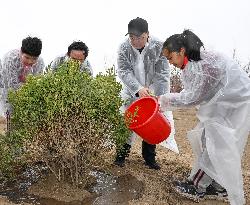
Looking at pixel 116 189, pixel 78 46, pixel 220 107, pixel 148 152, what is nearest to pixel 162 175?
pixel 148 152

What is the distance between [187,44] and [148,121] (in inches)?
32.3

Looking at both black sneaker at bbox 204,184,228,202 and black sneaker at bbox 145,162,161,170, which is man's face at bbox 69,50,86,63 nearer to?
black sneaker at bbox 145,162,161,170

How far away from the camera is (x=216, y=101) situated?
4.56 m

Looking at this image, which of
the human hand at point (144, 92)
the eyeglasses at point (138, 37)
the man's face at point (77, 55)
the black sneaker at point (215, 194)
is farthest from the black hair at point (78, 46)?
the black sneaker at point (215, 194)

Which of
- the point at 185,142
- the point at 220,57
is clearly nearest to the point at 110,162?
the point at 220,57

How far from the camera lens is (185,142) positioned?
28.0 feet

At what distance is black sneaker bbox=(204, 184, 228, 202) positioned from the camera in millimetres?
4832

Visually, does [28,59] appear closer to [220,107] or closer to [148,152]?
[148,152]

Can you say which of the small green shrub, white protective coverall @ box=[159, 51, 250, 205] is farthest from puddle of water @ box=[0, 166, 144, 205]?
white protective coverall @ box=[159, 51, 250, 205]

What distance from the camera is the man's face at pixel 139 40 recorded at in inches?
205

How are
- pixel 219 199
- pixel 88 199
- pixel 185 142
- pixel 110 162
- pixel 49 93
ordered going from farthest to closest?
pixel 185 142, pixel 110 162, pixel 219 199, pixel 88 199, pixel 49 93

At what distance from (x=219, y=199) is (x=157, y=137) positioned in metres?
0.97

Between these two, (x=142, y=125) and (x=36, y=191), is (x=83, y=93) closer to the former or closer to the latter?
(x=142, y=125)

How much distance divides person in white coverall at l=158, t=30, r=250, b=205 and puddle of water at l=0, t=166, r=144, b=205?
2.59 feet
